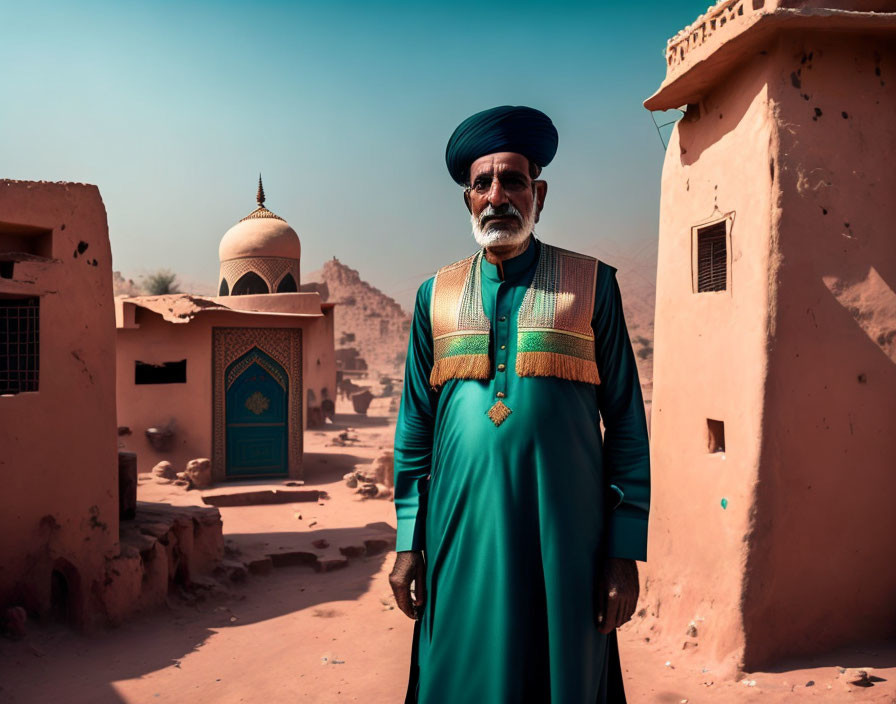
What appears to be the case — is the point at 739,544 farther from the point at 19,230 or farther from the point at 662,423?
the point at 19,230

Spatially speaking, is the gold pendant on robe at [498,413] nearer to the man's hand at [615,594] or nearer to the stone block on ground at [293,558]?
the man's hand at [615,594]

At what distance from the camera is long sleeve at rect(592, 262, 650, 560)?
2.25 m

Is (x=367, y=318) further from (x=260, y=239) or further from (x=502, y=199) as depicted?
(x=502, y=199)

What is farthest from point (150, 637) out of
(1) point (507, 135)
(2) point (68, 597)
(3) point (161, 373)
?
(3) point (161, 373)

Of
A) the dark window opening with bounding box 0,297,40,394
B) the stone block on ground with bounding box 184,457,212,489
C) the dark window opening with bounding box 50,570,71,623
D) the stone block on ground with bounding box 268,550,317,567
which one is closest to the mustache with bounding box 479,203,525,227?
the dark window opening with bounding box 0,297,40,394

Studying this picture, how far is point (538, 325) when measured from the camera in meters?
2.32

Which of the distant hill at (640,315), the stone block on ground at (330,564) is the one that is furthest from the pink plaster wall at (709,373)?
the distant hill at (640,315)

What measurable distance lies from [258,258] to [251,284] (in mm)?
641

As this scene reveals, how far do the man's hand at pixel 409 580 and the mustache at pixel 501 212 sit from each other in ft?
3.70

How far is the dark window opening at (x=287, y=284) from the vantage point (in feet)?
57.1

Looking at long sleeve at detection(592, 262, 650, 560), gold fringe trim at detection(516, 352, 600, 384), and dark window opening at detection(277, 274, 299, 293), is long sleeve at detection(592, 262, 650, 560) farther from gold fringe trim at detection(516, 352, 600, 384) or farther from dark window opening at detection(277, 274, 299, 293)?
dark window opening at detection(277, 274, 299, 293)

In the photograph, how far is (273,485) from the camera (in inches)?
491

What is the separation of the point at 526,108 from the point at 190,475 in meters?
11.1

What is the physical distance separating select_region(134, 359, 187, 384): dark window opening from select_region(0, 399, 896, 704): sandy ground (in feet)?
17.6
